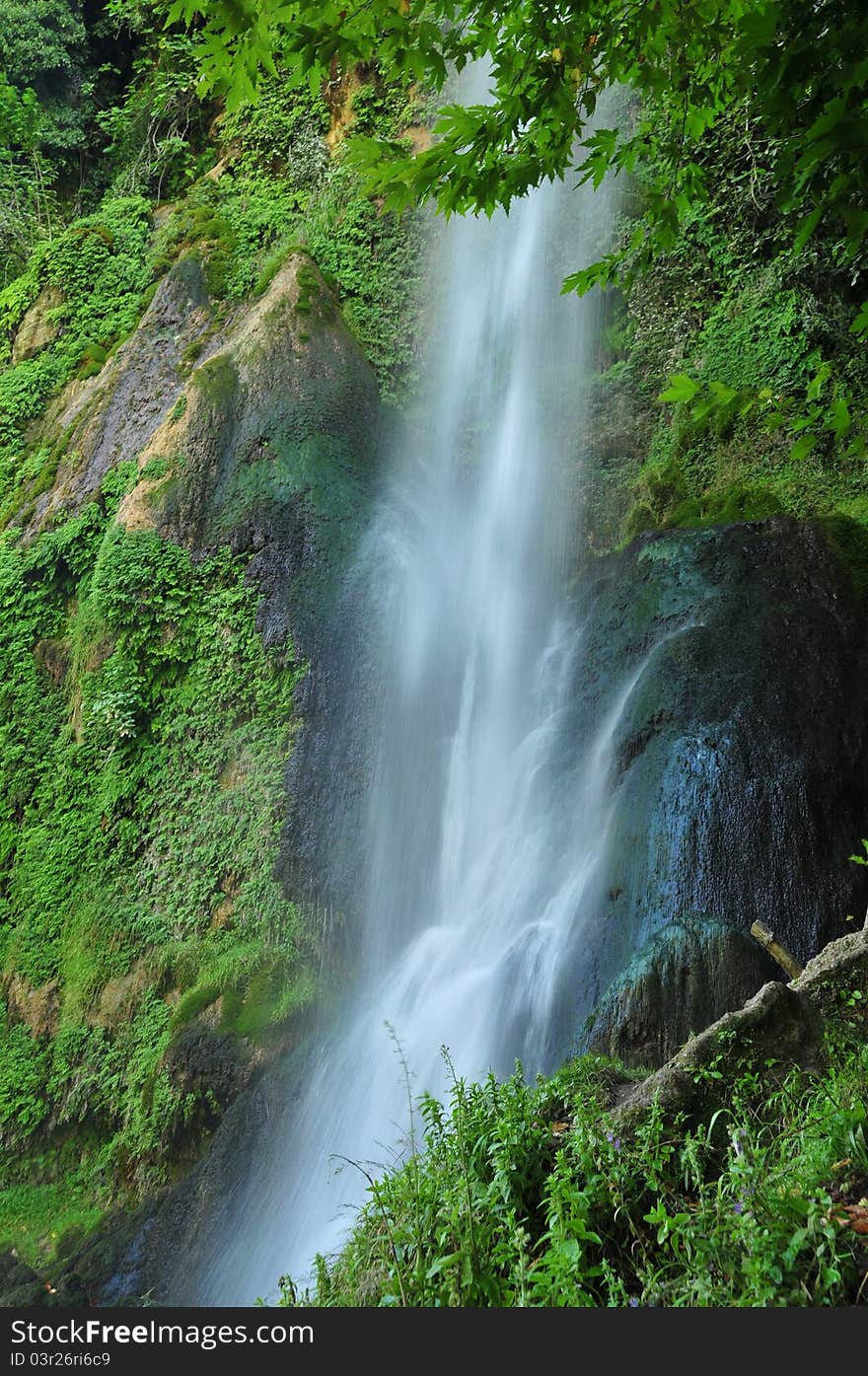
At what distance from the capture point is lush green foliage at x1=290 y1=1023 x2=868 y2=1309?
2750 millimetres

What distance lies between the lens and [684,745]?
734cm

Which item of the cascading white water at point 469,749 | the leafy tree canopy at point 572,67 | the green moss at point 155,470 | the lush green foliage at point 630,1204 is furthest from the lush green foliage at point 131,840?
the leafy tree canopy at point 572,67

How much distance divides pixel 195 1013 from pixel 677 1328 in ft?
22.4

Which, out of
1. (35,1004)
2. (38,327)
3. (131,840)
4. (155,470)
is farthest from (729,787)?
(38,327)

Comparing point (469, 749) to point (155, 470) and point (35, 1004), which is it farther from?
point (155, 470)

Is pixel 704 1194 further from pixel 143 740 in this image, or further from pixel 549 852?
pixel 143 740

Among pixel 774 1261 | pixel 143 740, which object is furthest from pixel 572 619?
pixel 774 1261

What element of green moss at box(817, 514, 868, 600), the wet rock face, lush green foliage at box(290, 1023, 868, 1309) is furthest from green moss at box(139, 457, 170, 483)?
lush green foliage at box(290, 1023, 868, 1309)

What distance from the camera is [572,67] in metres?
4.59

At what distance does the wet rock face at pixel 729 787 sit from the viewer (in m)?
6.00

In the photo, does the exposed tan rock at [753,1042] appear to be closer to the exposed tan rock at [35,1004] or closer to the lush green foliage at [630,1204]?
the lush green foliage at [630,1204]

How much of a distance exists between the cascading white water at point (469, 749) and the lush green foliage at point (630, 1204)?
1.06 meters

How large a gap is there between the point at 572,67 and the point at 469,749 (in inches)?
240

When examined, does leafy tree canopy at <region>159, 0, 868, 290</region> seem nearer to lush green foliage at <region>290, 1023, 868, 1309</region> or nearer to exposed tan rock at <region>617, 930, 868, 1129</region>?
exposed tan rock at <region>617, 930, 868, 1129</region>
